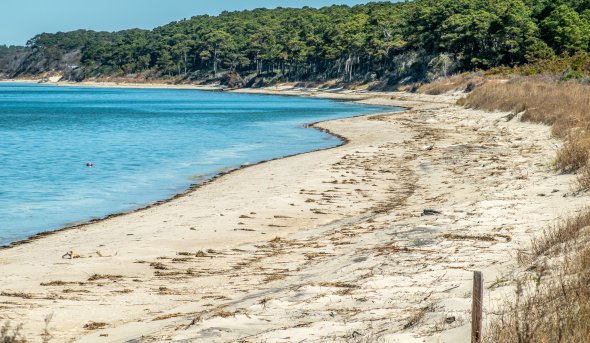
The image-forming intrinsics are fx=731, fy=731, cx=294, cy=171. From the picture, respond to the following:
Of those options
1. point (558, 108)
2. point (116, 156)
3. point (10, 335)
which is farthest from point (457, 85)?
point (10, 335)

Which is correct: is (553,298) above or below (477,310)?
below

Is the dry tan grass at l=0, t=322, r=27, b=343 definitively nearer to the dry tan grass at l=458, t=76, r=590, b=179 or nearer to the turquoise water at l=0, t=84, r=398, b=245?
the turquoise water at l=0, t=84, r=398, b=245

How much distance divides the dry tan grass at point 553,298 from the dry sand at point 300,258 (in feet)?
1.40

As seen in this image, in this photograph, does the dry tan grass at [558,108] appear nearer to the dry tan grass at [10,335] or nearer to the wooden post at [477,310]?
the wooden post at [477,310]

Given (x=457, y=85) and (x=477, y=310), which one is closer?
(x=477, y=310)

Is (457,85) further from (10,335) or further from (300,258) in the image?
(10,335)

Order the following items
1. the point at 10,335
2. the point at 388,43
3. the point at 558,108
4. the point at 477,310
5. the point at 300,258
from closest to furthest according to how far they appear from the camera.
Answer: the point at 477,310, the point at 10,335, the point at 300,258, the point at 558,108, the point at 388,43

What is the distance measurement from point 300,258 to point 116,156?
2435 cm

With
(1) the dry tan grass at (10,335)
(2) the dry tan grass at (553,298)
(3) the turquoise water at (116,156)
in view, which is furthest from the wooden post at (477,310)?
(3) the turquoise water at (116,156)

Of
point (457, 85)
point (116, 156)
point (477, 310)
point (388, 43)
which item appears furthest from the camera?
point (388, 43)

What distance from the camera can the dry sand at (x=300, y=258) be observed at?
7875 mm

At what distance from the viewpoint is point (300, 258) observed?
40.0 feet

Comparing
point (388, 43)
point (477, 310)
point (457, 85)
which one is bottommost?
point (457, 85)

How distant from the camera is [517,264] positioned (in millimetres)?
8844
